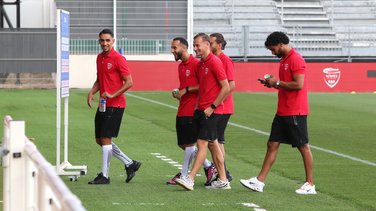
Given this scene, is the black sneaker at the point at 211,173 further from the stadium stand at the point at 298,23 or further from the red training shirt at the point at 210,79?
the stadium stand at the point at 298,23

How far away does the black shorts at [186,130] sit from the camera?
12969 millimetres

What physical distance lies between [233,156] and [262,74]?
25276 mm

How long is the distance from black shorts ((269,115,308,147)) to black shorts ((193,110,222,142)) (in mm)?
656

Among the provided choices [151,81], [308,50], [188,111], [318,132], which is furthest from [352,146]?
[308,50]

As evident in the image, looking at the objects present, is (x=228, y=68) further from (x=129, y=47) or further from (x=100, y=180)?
(x=129, y=47)

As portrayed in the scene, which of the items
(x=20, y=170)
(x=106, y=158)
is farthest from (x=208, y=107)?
(x=20, y=170)

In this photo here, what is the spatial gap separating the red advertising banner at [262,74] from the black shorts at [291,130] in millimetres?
28810

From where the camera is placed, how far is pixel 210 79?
1231cm

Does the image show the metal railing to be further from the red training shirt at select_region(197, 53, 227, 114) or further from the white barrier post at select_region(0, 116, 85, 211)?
the white barrier post at select_region(0, 116, 85, 211)

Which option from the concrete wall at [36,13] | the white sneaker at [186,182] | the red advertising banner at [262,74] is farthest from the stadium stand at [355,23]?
the white sneaker at [186,182]

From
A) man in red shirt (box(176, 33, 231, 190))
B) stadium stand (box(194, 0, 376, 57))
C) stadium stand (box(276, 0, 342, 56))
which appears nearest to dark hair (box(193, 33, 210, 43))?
man in red shirt (box(176, 33, 231, 190))

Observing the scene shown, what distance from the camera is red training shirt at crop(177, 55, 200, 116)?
12883mm

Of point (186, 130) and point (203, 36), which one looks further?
point (186, 130)

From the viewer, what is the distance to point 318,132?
881 inches
